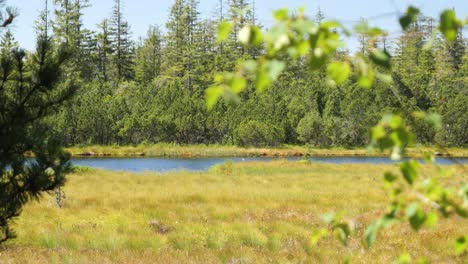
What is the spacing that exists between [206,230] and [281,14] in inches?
457

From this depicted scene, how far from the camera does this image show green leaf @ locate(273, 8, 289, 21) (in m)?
1.95

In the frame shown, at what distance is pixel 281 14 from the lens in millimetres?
1970

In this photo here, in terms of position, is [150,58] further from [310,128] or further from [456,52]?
[456,52]

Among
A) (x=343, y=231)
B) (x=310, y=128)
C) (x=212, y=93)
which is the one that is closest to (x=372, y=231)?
(x=343, y=231)

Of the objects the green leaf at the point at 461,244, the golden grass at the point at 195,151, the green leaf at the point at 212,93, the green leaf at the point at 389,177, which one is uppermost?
the green leaf at the point at 212,93

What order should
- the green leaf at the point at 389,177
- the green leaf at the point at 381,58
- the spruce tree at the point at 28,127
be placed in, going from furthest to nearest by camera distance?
the spruce tree at the point at 28,127 → the green leaf at the point at 389,177 → the green leaf at the point at 381,58

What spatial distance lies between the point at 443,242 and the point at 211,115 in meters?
65.7

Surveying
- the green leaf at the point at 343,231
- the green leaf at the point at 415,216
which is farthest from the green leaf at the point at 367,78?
the green leaf at the point at 343,231

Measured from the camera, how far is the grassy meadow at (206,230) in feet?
34.0

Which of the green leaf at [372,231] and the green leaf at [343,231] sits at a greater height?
the green leaf at [372,231]

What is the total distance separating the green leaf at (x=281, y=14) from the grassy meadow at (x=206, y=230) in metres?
3.21

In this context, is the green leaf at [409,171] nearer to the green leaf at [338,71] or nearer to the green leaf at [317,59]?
the green leaf at [338,71]

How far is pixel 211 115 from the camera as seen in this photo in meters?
77.2

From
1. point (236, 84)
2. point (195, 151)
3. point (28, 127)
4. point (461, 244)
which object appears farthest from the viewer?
point (195, 151)
